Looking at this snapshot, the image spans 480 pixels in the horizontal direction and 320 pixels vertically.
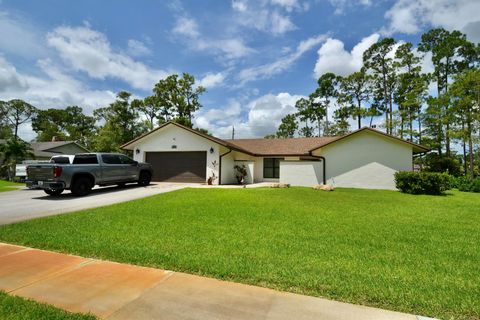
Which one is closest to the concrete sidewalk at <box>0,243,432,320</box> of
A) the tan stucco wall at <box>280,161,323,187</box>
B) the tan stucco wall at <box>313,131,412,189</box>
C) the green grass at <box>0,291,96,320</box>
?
the green grass at <box>0,291,96,320</box>

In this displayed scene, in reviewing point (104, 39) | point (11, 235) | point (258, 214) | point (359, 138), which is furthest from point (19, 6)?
point (359, 138)

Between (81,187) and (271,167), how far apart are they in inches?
546

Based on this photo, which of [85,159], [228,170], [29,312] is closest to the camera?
[29,312]

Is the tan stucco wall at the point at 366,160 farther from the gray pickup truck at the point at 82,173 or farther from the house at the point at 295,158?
the gray pickup truck at the point at 82,173

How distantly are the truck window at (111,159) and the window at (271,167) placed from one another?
1152 cm

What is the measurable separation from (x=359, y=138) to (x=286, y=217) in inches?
498

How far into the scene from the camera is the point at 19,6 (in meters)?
8.42

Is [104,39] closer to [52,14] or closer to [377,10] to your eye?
→ [52,14]

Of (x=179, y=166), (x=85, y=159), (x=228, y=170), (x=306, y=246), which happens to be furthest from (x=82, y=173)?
(x=306, y=246)

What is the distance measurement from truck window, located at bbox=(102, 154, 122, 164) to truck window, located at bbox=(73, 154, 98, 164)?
18.3 inches

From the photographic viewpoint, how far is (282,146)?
22.9 m

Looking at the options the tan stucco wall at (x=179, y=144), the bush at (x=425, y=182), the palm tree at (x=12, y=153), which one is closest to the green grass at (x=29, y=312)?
the tan stucco wall at (x=179, y=144)

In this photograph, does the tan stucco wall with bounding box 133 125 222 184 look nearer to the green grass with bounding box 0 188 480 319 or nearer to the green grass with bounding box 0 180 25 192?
the green grass with bounding box 0 180 25 192

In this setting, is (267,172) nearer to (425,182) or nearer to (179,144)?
(179,144)
